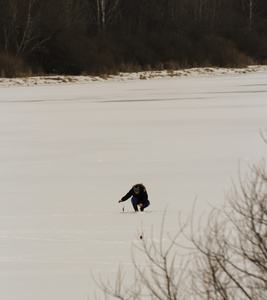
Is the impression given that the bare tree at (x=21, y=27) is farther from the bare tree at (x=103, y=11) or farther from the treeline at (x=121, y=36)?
the bare tree at (x=103, y=11)

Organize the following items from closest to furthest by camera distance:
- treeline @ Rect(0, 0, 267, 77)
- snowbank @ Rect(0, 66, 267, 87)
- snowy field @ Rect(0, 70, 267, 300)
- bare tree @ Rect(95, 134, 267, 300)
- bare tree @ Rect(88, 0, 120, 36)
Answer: bare tree @ Rect(95, 134, 267, 300)
snowy field @ Rect(0, 70, 267, 300)
snowbank @ Rect(0, 66, 267, 87)
treeline @ Rect(0, 0, 267, 77)
bare tree @ Rect(88, 0, 120, 36)

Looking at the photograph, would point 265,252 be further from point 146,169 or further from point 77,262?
point 146,169

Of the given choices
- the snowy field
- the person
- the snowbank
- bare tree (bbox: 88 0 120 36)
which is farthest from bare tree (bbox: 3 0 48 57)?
the person

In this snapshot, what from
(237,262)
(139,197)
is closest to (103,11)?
(139,197)

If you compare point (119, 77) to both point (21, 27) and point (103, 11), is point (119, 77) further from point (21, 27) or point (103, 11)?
point (103, 11)

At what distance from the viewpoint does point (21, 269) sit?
700 cm

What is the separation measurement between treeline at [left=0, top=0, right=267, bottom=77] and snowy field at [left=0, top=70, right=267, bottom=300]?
1725 cm

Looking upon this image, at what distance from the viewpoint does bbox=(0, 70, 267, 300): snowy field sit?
23.6 feet

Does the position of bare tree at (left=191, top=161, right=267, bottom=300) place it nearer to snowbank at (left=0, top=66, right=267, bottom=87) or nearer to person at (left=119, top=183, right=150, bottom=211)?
person at (left=119, top=183, right=150, bottom=211)

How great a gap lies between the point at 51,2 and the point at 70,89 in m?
15.2

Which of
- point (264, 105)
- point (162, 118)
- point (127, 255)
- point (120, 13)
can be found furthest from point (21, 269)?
point (120, 13)

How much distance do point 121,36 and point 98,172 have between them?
40.4m

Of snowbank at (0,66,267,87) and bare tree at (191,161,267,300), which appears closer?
bare tree at (191,161,267,300)

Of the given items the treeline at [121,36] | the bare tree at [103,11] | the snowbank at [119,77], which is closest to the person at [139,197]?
the snowbank at [119,77]
